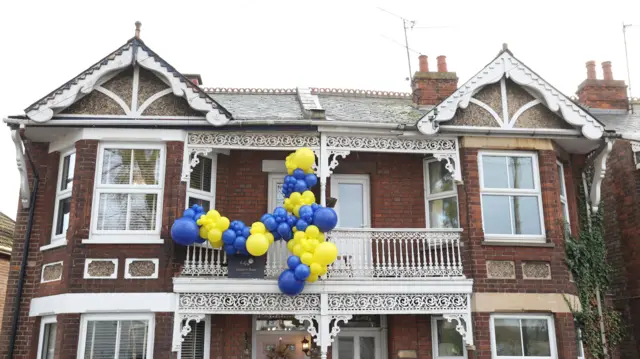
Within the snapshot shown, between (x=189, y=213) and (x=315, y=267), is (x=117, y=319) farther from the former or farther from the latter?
(x=315, y=267)

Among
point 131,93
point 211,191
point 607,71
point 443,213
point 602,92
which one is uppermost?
point 607,71

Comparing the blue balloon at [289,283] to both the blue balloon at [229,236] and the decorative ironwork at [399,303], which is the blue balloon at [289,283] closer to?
the decorative ironwork at [399,303]

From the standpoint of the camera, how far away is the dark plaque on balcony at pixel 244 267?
409 inches

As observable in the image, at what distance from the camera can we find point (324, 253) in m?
9.75

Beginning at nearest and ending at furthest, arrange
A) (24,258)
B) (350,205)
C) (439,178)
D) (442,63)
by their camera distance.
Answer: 1. (24,258)
2. (439,178)
3. (350,205)
4. (442,63)

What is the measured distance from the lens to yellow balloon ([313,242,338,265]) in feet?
32.0

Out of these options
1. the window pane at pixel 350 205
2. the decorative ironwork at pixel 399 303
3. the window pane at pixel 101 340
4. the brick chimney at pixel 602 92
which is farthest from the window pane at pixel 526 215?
the window pane at pixel 101 340

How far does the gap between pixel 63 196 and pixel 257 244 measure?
4.24m

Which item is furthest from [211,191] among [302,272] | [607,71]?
[607,71]

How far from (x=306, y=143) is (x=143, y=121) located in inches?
123

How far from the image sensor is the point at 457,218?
457 inches

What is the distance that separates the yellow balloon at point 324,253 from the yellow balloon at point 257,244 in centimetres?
88

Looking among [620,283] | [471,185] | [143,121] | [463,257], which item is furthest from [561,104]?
[143,121]

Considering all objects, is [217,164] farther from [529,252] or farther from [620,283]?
[620,283]
